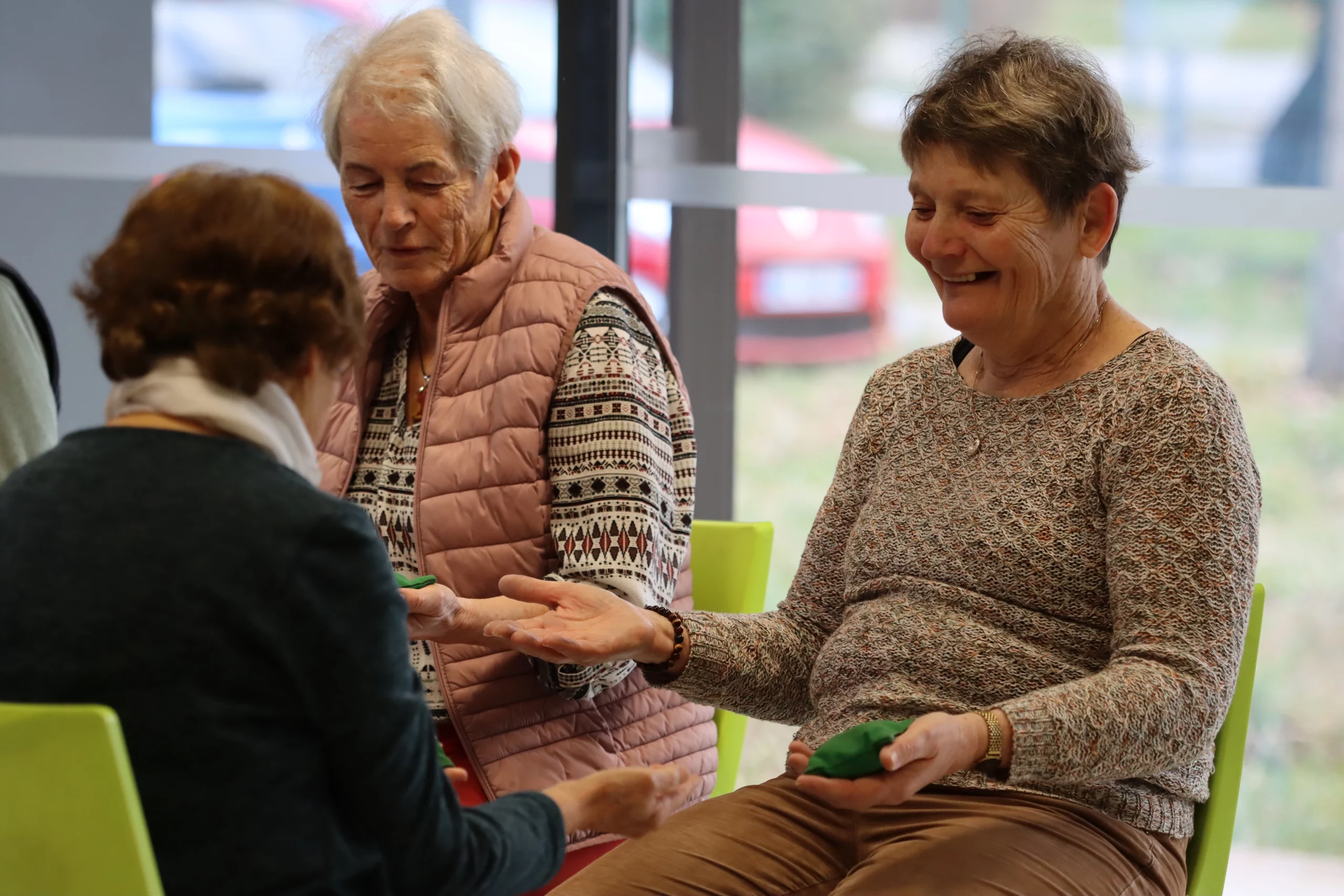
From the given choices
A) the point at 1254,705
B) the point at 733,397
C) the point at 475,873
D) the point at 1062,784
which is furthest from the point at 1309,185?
the point at 475,873

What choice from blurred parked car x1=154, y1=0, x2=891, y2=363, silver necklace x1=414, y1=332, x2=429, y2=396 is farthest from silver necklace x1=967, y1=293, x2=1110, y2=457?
blurred parked car x1=154, y1=0, x2=891, y2=363

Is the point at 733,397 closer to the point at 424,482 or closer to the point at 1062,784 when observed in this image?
the point at 424,482

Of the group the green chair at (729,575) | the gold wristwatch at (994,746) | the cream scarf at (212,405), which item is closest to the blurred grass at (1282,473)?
the green chair at (729,575)

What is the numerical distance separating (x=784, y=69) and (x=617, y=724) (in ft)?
5.75

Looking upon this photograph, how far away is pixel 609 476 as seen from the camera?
72.8 inches

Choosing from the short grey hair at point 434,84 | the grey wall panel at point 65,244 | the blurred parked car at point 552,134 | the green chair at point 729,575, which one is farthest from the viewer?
the grey wall panel at point 65,244

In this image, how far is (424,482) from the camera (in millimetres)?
1911

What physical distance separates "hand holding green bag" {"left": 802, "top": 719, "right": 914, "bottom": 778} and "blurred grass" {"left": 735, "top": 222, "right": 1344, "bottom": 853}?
1572 mm

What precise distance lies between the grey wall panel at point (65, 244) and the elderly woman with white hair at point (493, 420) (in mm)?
1803

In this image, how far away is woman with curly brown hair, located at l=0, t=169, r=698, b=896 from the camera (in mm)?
1068

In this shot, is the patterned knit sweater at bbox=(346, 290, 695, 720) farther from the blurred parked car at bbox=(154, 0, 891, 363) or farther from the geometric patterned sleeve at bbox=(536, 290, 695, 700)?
the blurred parked car at bbox=(154, 0, 891, 363)

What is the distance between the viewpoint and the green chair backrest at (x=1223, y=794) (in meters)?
1.67

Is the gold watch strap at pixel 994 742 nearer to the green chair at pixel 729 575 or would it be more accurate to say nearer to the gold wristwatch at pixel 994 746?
the gold wristwatch at pixel 994 746

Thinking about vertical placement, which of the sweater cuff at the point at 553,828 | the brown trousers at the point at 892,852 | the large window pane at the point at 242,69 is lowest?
the brown trousers at the point at 892,852
